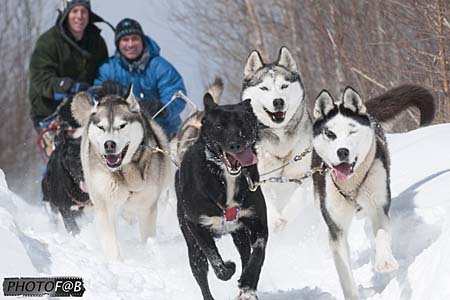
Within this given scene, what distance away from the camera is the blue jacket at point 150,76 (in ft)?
24.3

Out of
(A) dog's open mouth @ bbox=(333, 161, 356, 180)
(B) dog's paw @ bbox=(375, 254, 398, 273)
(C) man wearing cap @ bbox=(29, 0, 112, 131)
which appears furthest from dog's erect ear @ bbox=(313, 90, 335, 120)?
(C) man wearing cap @ bbox=(29, 0, 112, 131)

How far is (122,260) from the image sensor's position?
555 centimetres

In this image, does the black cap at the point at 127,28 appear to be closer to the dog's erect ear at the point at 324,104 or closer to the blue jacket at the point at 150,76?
the blue jacket at the point at 150,76

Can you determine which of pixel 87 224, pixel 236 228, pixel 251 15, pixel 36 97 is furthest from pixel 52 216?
pixel 251 15

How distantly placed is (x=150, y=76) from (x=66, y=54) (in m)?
1.00

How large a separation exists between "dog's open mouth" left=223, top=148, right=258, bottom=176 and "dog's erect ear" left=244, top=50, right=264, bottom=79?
2168 mm

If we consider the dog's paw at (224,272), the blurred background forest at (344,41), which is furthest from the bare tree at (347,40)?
the dog's paw at (224,272)

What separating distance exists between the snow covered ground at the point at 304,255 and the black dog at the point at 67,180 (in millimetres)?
544

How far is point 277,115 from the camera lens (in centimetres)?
598

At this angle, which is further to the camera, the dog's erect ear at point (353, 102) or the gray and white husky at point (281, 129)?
the gray and white husky at point (281, 129)

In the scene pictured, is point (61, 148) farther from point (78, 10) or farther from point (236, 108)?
point (236, 108)

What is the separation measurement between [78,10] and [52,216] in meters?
1.94

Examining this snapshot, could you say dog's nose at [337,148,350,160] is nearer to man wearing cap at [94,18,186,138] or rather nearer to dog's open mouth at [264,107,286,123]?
dog's open mouth at [264,107,286,123]

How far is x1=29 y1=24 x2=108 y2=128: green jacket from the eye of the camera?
7812 mm
